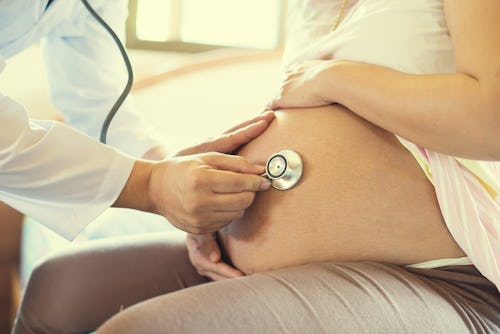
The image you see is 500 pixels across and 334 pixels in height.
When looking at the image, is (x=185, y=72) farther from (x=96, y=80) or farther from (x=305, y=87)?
(x=305, y=87)

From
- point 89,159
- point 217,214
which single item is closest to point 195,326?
point 217,214

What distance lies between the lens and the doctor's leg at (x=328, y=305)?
0.74m

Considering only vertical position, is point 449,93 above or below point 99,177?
above

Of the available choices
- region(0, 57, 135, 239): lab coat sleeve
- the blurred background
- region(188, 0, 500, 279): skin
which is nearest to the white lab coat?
region(0, 57, 135, 239): lab coat sleeve

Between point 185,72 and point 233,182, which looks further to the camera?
point 185,72

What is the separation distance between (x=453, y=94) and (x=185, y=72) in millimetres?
2023

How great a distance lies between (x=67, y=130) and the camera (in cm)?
97

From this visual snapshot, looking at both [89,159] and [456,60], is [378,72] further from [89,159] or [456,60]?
[89,159]

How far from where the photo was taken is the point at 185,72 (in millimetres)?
2730

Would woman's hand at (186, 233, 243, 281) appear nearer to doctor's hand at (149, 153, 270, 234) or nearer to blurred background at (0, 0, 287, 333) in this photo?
doctor's hand at (149, 153, 270, 234)

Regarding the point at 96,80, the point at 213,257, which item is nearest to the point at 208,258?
the point at 213,257

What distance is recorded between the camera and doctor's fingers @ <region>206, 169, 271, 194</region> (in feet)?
2.99

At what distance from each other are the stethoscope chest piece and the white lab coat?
0.21m

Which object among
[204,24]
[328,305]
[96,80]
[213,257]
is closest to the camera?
[328,305]
